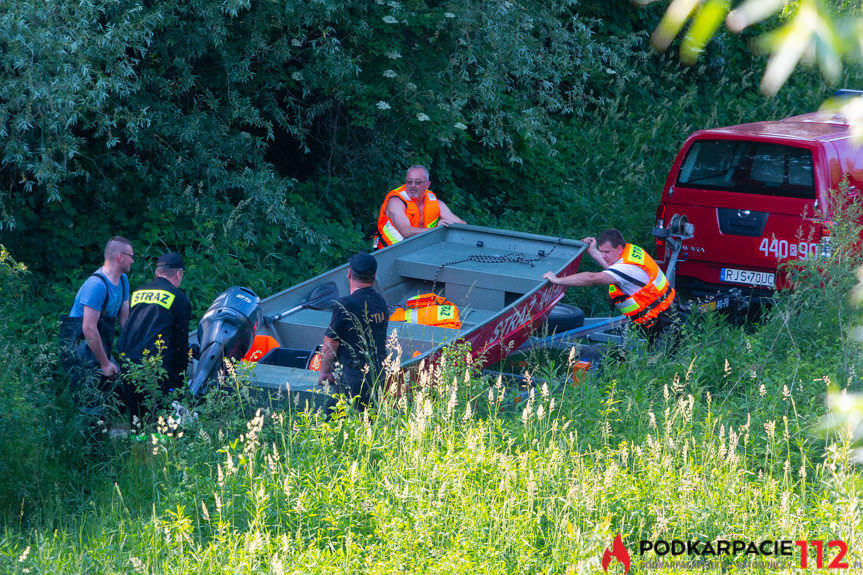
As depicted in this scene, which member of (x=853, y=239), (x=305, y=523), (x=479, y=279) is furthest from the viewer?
(x=479, y=279)

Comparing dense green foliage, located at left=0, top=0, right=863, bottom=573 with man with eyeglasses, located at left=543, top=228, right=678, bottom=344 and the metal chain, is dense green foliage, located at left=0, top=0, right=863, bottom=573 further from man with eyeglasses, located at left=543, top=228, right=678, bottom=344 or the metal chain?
the metal chain

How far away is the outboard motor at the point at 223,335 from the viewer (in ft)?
19.5

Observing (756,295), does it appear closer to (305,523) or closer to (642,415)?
(642,415)

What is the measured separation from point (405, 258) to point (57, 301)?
3164 mm

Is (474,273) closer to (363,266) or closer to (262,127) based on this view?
(363,266)

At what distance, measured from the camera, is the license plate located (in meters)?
8.90

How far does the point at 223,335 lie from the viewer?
6004mm

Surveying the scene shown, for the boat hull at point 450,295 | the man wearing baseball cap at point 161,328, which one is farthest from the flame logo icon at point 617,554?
the man wearing baseball cap at point 161,328

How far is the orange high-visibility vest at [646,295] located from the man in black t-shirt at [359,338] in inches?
108

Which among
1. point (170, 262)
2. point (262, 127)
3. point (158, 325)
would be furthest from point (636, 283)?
point (262, 127)

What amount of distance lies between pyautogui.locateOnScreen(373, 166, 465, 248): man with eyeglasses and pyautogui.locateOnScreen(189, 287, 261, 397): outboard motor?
3.22 meters

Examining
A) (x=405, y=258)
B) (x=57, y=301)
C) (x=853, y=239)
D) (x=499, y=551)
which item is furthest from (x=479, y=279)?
(x=499, y=551)

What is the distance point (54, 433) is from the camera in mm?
5715

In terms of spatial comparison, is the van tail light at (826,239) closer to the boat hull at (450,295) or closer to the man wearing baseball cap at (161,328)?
the boat hull at (450,295)
